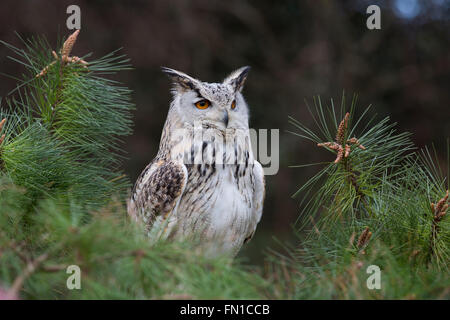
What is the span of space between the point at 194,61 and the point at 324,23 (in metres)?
1.53

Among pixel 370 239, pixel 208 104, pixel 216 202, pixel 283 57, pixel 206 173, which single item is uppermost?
pixel 283 57

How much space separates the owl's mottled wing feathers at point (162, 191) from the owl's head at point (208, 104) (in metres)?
0.26

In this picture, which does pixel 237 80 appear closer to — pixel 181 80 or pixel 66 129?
pixel 181 80

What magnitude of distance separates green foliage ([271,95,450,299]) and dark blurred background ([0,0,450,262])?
3.55 m

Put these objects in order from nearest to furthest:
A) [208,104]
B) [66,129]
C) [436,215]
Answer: [436,215]
[66,129]
[208,104]

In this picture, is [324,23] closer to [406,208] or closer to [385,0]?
[385,0]

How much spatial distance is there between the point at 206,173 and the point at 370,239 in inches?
39.0

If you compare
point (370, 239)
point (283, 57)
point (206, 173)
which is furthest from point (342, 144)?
point (283, 57)

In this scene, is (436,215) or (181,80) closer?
(436,215)

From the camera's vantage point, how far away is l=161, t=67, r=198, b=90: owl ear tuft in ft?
7.64

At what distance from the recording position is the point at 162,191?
82.4 inches

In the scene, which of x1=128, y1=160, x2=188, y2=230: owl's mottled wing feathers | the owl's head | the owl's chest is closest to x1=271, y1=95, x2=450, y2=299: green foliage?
the owl's chest

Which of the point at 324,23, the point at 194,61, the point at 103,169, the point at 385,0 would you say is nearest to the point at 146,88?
the point at 194,61

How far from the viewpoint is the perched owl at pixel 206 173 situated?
2084mm
